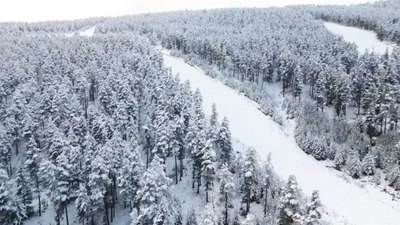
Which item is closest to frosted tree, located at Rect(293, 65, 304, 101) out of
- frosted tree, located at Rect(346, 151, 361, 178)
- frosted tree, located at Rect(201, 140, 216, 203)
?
frosted tree, located at Rect(346, 151, 361, 178)

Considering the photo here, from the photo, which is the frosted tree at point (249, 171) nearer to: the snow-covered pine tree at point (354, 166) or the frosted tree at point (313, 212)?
the frosted tree at point (313, 212)

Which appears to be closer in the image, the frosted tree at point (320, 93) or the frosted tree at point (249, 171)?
the frosted tree at point (249, 171)

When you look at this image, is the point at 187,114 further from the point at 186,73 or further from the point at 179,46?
the point at 179,46

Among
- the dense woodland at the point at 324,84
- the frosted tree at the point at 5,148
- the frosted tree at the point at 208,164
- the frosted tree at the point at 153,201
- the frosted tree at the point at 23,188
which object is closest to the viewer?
the frosted tree at the point at 153,201

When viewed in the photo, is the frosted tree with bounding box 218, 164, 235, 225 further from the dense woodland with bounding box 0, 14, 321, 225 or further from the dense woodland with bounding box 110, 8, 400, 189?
the dense woodland with bounding box 110, 8, 400, 189

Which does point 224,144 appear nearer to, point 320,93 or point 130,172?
point 130,172

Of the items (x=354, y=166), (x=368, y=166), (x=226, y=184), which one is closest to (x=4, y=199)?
(x=226, y=184)

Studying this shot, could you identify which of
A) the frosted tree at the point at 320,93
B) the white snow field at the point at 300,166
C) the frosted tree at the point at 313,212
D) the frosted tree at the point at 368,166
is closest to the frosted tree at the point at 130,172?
the frosted tree at the point at 313,212
